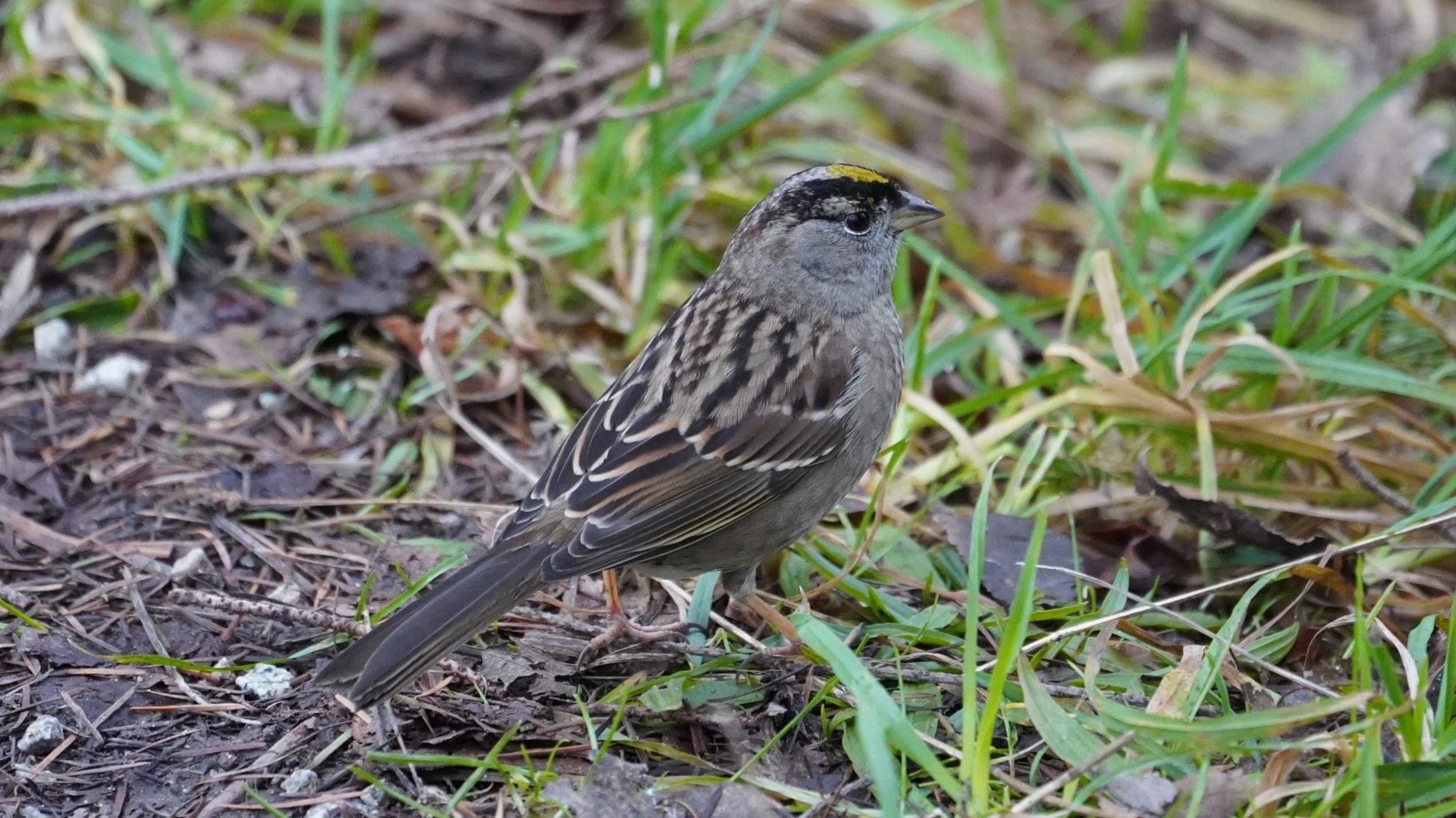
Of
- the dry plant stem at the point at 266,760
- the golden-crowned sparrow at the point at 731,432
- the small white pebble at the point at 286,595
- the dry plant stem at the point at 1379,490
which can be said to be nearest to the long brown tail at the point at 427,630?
the golden-crowned sparrow at the point at 731,432

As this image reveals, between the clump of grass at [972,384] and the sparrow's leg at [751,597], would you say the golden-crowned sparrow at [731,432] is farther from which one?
the clump of grass at [972,384]

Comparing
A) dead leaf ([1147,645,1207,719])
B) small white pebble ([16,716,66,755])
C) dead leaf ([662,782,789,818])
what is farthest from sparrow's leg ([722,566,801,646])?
small white pebble ([16,716,66,755])

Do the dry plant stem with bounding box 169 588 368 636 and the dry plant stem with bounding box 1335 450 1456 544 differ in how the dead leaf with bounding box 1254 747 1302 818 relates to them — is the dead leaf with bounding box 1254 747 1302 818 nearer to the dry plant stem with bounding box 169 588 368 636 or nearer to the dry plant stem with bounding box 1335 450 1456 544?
the dry plant stem with bounding box 1335 450 1456 544

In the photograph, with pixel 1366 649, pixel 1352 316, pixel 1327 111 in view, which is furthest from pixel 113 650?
pixel 1327 111

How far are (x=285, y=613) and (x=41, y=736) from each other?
0.59 m

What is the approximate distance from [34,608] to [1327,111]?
5.61 meters

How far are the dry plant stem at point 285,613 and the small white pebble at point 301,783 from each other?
1.32 ft

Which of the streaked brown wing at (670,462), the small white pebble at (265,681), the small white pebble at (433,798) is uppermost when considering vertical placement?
the streaked brown wing at (670,462)

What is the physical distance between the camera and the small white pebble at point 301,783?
118 inches

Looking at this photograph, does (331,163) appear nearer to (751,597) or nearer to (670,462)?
(670,462)

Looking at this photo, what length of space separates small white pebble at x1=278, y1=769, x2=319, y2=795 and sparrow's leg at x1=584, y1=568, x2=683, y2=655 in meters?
0.75

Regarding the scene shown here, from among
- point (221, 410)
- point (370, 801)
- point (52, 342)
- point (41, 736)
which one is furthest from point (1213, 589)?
point (52, 342)

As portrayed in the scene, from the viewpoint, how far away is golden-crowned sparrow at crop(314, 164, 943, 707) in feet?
10.6

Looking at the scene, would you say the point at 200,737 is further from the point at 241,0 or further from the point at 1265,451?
the point at 241,0
